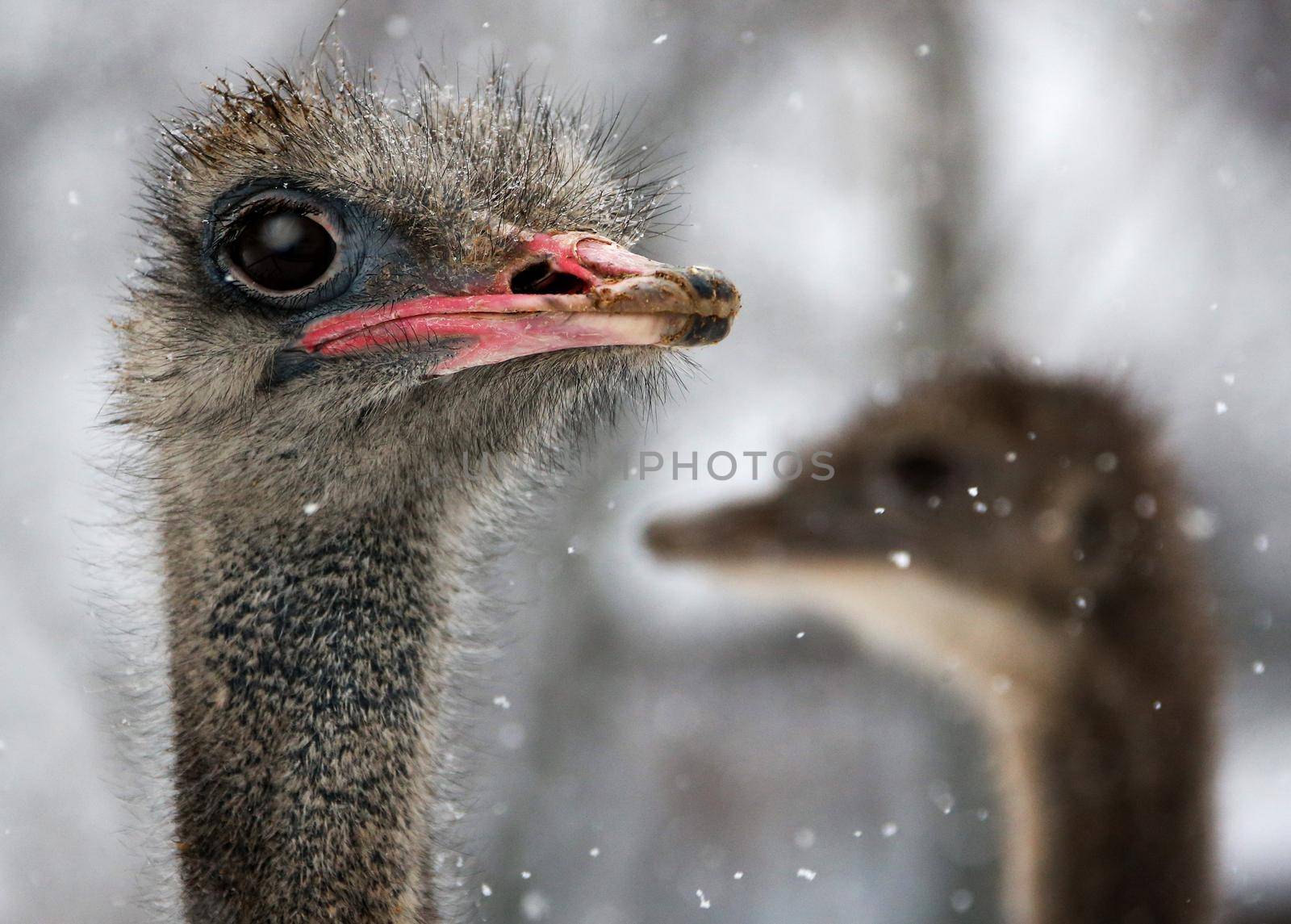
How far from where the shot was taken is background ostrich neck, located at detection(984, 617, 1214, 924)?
2.91m

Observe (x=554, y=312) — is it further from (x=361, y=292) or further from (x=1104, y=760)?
(x=1104, y=760)

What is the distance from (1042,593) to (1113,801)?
547 mm

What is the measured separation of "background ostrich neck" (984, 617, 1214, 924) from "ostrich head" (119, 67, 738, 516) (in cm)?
167

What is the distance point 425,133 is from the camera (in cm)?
180

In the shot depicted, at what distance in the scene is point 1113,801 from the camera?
9.75 ft

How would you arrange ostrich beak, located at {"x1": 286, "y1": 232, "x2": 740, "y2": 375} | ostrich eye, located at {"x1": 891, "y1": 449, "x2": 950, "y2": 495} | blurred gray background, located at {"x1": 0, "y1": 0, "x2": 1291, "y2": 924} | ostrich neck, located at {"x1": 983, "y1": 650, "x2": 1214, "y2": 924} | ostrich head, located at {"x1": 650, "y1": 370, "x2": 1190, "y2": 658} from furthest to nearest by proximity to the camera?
blurred gray background, located at {"x1": 0, "y1": 0, "x2": 1291, "y2": 924}, ostrich eye, located at {"x1": 891, "y1": 449, "x2": 950, "y2": 495}, ostrich head, located at {"x1": 650, "y1": 370, "x2": 1190, "y2": 658}, ostrich neck, located at {"x1": 983, "y1": 650, "x2": 1214, "y2": 924}, ostrich beak, located at {"x1": 286, "y1": 232, "x2": 740, "y2": 375}

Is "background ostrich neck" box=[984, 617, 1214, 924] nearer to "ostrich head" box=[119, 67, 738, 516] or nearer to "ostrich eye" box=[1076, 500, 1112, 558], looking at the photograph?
"ostrich eye" box=[1076, 500, 1112, 558]

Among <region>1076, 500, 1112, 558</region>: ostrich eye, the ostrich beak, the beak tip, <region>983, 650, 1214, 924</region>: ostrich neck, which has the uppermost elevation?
<region>1076, 500, 1112, 558</region>: ostrich eye

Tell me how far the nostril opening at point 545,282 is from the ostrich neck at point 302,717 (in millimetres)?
448

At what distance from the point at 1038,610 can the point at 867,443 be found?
67 centimetres

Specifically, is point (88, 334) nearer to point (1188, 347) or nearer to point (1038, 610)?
point (1038, 610)

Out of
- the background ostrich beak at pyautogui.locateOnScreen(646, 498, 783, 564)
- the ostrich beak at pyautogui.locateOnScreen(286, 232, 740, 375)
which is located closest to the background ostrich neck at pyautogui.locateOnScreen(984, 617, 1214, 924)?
the background ostrich beak at pyautogui.locateOnScreen(646, 498, 783, 564)

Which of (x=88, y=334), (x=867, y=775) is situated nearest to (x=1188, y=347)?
(x=867, y=775)

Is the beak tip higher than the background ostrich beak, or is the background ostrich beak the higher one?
the background ostrich beak
